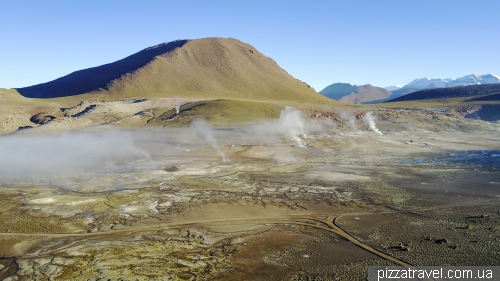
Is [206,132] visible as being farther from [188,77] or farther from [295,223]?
[188,77]

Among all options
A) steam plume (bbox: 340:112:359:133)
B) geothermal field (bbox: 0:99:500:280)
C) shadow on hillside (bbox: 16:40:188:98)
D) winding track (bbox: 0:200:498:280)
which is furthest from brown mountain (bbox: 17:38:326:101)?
winding track (bbox: 0:200:498:280)

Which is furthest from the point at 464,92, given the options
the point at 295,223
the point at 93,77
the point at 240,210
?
the point at 295,223

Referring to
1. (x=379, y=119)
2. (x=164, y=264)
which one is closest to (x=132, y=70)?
(x=379, y=119)

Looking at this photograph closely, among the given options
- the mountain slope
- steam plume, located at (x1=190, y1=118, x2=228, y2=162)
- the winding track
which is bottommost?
the winding track

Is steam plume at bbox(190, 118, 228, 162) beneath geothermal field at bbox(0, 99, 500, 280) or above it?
above

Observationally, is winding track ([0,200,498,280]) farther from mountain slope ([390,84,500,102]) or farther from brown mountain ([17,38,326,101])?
mountain slope ([390,84,500,102])

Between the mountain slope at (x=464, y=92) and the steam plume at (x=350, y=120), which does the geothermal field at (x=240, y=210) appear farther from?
the mountain slope at (x=464, y=92)

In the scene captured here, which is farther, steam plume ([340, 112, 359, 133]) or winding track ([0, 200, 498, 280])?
steam plume ([340, 112, 359, 133])
